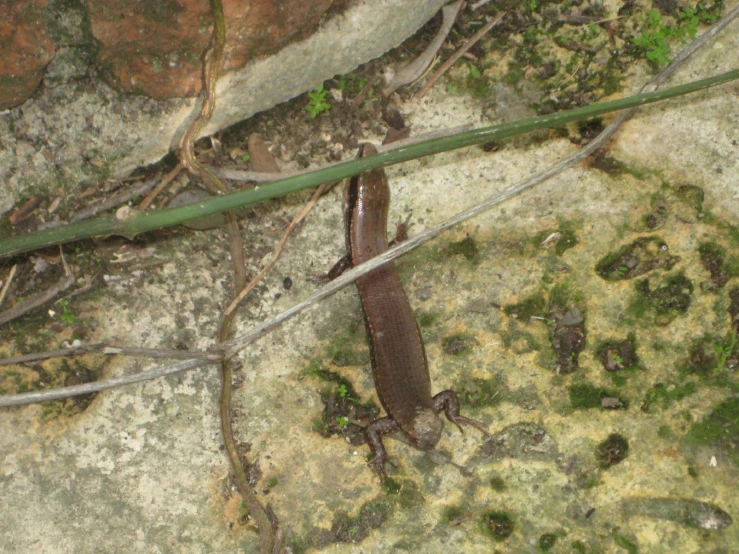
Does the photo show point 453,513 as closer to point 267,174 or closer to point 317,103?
point 267,174

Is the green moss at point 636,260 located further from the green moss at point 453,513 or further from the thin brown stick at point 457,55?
the green moss at point 453,513

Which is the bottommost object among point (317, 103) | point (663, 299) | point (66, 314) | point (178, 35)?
point (663, 299)

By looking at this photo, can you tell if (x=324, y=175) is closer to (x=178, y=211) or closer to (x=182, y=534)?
(x=178, y=211)

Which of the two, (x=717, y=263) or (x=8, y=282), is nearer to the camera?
(x=8, y=282)

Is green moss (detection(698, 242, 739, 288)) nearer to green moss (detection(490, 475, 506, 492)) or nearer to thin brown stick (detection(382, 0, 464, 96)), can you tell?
green moss (detection(490, 475, 506, 492))

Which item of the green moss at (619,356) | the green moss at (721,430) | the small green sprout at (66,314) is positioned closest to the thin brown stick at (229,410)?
the small green sprout at (66,314)

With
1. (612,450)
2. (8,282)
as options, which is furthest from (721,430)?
(8,282)
